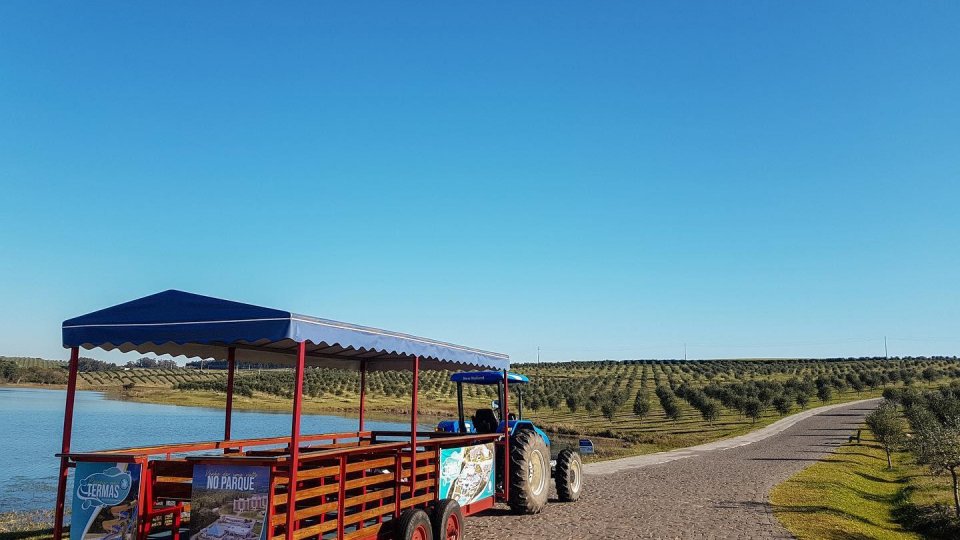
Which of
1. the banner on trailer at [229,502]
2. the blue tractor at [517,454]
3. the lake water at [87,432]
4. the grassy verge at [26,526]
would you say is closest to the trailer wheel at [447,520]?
the blue tractor at [517,454]

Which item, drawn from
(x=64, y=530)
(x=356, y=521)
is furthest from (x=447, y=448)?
(x=64, y=530)

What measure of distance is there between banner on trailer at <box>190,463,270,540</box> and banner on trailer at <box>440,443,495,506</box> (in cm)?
371

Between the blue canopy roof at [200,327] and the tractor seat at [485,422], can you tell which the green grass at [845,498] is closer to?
the tractor seat at [485,422]

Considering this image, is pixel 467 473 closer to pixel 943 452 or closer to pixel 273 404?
pixel 943 452

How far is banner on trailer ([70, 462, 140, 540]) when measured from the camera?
6770 millimetres

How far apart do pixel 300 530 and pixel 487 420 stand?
6925 mm

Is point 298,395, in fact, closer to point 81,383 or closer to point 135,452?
point 135,452

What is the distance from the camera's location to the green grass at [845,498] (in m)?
13.5

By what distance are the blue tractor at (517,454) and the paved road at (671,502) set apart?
359 millimetres

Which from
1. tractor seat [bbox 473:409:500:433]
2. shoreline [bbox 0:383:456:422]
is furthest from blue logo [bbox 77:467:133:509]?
shoreline [bbox 0:383:456:422]

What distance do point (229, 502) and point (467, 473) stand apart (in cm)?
468

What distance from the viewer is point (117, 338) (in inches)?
290

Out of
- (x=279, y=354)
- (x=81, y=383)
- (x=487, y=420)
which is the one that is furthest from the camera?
(x=81, y=383)

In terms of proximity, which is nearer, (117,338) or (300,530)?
(300,530)
